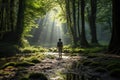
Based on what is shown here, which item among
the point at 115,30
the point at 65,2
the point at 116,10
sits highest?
the point at 65,2

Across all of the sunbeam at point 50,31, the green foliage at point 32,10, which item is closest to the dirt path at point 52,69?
the green foliage at point 32,10

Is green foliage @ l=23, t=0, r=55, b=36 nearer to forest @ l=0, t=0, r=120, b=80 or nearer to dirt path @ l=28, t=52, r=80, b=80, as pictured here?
forest @ l=0, t=0, r=120, b=80

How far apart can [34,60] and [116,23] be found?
26.4 feet

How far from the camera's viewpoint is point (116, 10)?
20.0 metres

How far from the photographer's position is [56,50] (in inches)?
1276

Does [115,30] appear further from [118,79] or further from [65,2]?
[65,2]

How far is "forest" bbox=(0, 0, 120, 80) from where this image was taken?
11.2 meters

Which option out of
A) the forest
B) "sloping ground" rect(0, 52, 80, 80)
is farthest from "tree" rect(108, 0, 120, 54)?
"sloping ground" rect(0, 52, 80, 80)

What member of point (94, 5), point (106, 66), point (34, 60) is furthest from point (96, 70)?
point (94, 5)

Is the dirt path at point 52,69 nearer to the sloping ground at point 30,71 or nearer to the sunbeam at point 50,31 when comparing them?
the sloping ground at point 30,71

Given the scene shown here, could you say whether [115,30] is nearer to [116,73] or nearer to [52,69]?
[52,69]

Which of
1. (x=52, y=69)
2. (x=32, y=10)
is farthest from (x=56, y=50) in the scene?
(x=52, y=69)

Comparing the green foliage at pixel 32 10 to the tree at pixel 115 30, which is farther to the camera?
the green foliage at pixel 32 10

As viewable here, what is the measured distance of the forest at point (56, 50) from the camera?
442 inches
